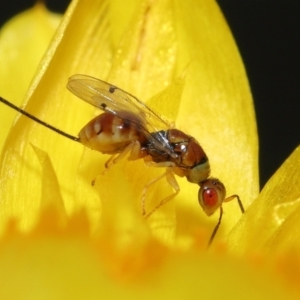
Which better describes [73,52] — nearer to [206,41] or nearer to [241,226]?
[206,41]

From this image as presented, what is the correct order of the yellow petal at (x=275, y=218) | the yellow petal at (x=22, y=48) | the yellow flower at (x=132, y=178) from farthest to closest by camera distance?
the yellow petal at (x=22, y=48) → the yellow petal at (x=275, y=218) → the yellow flower at (x=132, y=178)

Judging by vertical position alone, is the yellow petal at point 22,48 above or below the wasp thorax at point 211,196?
above

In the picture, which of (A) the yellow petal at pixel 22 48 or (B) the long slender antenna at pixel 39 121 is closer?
(B) the long slender antenna at pixel 39 121

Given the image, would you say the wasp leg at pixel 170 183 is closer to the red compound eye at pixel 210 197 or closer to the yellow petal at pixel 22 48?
the red compound eye at pixel 210 197

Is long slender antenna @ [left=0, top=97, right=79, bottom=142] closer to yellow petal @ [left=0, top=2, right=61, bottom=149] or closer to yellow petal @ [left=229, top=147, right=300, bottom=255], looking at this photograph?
yellow petal @ [left=0, top=2, right=61, bottom=149]

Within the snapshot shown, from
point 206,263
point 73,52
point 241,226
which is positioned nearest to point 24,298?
point 206,263

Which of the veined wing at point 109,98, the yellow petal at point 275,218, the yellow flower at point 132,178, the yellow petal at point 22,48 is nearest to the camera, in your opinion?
the yellow flower at point 132,178

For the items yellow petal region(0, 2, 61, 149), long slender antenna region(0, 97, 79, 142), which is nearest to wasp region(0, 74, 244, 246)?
long slender antenna region(0, 97, 79, 142)

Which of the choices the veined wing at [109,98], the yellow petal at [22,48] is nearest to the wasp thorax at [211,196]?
the veined wing at [109,98]

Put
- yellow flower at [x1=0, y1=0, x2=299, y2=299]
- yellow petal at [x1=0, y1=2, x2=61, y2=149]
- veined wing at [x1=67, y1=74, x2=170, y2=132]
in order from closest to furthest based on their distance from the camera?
yellow flower at [x1=0, y1=0, x2=299, y2=299], veined wing at [x1=67, y1=74, x2=170, y2=132], yellow petal at [x1=0, y1=2, x2=61, y2=149]
